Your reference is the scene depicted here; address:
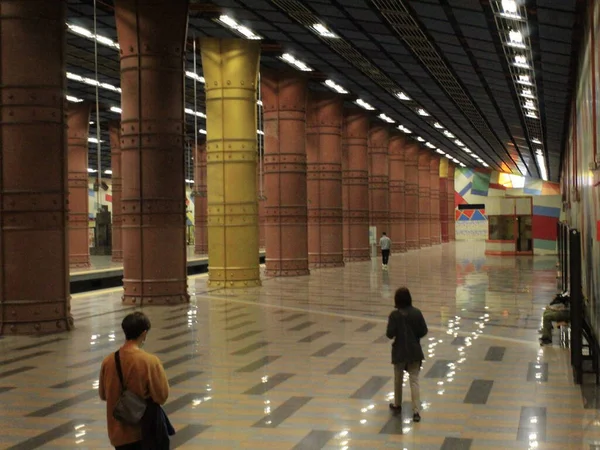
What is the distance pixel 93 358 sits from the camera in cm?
1240

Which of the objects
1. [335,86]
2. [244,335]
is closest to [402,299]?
[244,335]

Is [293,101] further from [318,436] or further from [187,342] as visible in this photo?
[318,436]

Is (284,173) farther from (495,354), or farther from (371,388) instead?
(371,388)

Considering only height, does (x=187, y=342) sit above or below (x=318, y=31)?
below

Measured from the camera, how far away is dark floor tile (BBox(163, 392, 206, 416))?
347 inches

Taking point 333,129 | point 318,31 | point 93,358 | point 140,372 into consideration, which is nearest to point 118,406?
point 140,372

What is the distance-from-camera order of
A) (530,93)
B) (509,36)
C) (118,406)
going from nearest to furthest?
(118,406) < (509,36) < (530,93)

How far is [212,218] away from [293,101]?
7.29 m

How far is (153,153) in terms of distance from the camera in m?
19.8

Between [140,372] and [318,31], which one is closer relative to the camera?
[140,372]

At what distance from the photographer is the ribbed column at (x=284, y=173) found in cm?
3069

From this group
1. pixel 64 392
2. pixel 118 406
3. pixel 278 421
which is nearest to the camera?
pixel 118 406

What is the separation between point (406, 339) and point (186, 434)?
7.47 feet

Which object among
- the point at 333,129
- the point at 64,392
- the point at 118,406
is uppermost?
the point at 333,129
